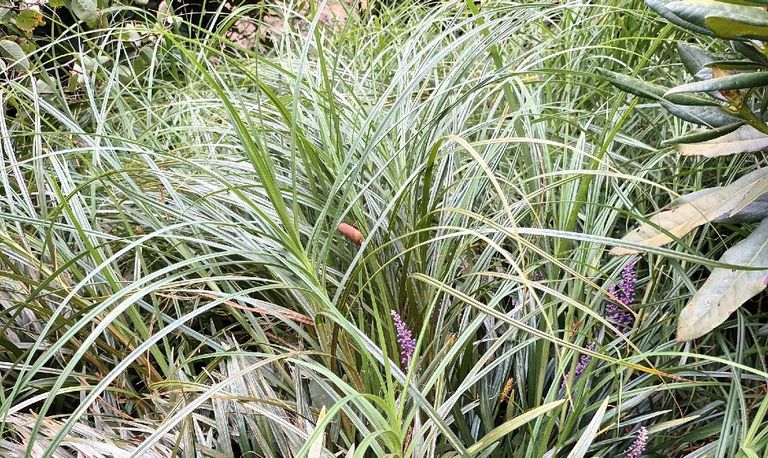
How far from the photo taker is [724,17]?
0.99 m

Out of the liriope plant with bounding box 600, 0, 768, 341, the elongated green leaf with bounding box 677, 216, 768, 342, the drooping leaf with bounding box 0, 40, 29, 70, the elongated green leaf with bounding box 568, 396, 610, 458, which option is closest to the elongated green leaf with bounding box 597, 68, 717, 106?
the liriope plant with bounding box 600, 0, 768, 341

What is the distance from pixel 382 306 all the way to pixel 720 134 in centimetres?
63

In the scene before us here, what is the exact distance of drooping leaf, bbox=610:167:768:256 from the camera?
117 cm

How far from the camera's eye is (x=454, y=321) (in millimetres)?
1327

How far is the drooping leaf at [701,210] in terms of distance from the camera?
1174 mm

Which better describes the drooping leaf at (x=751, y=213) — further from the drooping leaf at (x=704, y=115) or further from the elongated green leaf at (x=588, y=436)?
the elongated green leaf at (x=588, y=436)

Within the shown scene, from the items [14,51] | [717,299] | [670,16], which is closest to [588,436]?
[717,299]

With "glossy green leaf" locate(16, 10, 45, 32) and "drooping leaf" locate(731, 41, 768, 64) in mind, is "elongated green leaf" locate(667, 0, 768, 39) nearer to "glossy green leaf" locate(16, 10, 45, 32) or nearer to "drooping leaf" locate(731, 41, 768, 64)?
"drooping leaf" locate(731, 41, 768, 64)

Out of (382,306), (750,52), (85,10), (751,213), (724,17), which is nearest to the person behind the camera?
(724,17)

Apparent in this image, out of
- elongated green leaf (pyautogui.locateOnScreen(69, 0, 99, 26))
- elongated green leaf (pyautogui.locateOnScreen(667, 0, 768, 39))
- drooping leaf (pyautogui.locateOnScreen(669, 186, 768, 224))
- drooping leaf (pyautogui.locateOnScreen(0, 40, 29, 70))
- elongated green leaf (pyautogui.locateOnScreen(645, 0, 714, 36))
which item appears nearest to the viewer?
elongated green leaf (pyautogui.locateOnScreen(667, 0, 768, 39))

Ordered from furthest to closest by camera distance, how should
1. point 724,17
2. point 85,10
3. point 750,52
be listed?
point 85,10 < point 750,52 < point 724,17

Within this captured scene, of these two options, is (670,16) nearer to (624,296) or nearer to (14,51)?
(624,296)

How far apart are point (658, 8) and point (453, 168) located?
0.57 metres

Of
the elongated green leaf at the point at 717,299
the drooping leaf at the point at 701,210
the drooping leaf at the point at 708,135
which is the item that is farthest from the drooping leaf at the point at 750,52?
the elongated green leaf at the point at 717,299
